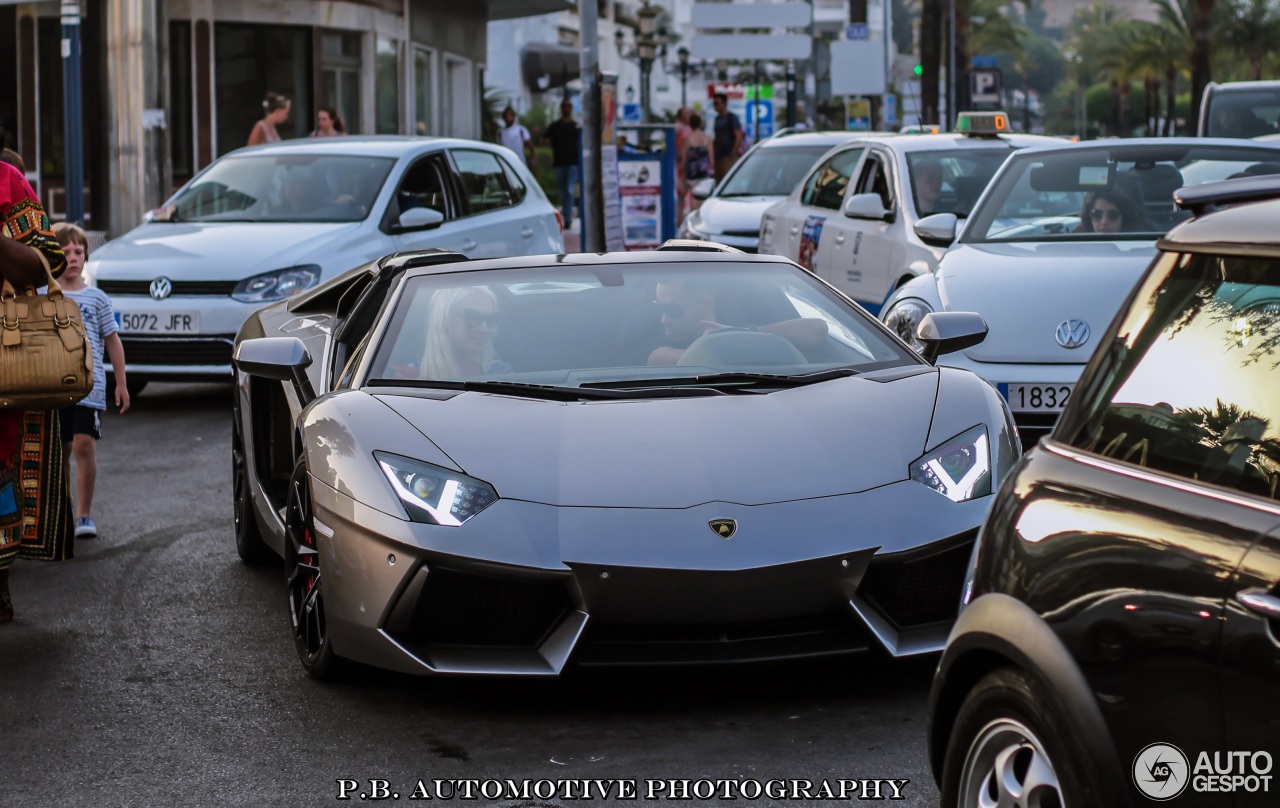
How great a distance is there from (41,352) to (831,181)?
8.24m

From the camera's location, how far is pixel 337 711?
514cm

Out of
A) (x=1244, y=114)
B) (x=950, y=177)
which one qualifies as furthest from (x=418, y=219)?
(x=1244, y=114)

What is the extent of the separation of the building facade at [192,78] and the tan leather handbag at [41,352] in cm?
1433

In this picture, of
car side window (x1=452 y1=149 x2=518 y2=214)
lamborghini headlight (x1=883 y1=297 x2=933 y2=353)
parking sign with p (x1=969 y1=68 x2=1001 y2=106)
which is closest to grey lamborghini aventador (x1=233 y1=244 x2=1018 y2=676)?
lamborghini headlight (x1=883 y1=297 x2=933 y2=353)

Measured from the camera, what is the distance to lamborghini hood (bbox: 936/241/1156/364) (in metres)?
8.49

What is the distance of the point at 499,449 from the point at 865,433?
3.25 ft

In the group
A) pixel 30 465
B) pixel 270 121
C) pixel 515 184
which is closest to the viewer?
pixel 30 465

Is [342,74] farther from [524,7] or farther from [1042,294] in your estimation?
[1042,294]

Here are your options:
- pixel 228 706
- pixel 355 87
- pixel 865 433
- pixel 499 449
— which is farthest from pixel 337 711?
pixel 355 87

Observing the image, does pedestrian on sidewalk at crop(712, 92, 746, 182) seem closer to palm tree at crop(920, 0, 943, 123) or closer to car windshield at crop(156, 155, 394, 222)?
palm tree at crop(920, 0, 943, 123)

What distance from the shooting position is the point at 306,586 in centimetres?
563

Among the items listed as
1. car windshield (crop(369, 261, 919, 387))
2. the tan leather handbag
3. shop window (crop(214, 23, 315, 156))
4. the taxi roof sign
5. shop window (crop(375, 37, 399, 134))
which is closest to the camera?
car windshield (crop(369, 261, 919, 387))

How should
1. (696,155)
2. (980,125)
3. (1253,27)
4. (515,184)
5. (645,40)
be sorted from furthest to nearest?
1. (1253,27)
2. (645,40)
3. (696,155)
4. (515,184)
5. (980,125)

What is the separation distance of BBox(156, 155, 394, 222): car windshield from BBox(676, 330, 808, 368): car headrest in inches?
291
